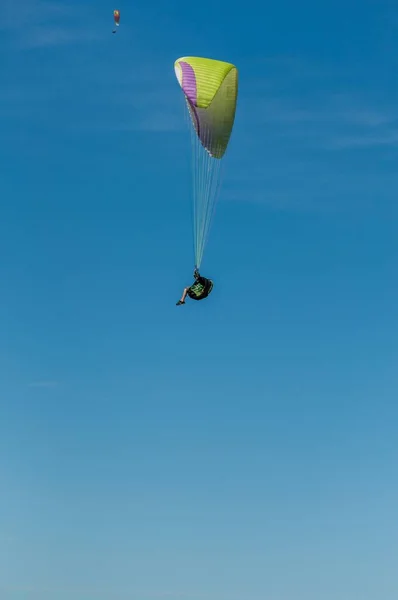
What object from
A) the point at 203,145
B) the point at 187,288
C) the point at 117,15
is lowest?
the point at 187,288

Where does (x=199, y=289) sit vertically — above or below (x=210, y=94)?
below

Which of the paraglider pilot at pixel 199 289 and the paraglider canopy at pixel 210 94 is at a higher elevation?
the paraglider canopy at pixel 210 94

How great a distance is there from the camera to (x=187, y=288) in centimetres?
15012

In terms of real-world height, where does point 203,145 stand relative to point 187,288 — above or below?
above

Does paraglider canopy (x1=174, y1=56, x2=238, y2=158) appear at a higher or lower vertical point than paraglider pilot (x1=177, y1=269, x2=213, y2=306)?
higher

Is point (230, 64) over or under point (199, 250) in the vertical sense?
over

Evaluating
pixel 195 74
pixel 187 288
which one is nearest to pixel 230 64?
pixel 195 74

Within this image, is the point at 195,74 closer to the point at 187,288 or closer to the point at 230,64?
the point at 230,64

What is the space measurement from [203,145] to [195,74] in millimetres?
4333

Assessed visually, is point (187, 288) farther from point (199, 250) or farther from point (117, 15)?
point (117, 15)

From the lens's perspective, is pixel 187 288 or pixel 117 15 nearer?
pixel 187 288

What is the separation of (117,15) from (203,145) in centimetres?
1168

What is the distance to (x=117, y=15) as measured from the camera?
162500mm

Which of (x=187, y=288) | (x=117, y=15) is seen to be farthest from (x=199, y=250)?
(x=117, y=15)
